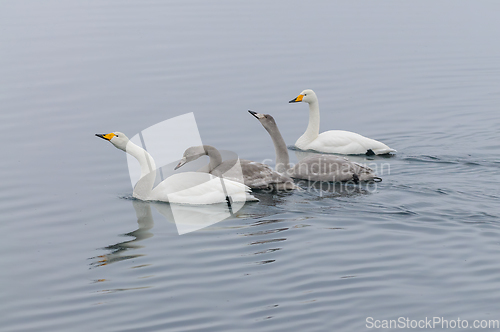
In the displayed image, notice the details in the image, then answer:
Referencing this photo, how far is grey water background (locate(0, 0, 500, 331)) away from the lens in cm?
715

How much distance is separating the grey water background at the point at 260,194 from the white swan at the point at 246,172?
0.28 meters

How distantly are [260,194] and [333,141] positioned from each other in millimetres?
3169

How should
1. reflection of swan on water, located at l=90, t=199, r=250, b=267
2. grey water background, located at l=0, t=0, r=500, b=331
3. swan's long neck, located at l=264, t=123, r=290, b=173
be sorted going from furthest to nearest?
swan's long neck, located at l=264, t=123, r=290, b=173 → reflection of swan on water, located at l=90, t=199, r=250, b=267 → grey water background, located at l=0, t=0, r=500, b=331

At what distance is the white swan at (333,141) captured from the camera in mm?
12859

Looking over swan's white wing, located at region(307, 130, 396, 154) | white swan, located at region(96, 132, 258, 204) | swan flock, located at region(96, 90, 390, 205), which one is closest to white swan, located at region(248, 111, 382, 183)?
swan flock, located at region(96, 90, 390, 205)

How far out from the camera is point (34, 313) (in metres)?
7.17

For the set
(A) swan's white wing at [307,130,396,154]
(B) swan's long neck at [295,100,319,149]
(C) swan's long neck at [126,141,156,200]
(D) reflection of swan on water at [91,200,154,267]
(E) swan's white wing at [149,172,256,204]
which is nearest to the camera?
(D) reflection of swan on water at [91,200,154,267]

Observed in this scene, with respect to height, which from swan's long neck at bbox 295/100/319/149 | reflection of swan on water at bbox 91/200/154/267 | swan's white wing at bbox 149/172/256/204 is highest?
swan's long neck at bbox 295/100/319/149

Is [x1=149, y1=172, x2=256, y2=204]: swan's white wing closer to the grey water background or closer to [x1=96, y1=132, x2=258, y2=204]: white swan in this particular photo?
[x1=96, y1=132, x2=258, y2=204]: white swan

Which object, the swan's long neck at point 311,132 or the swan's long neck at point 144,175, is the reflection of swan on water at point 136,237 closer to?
the swan's long neck at point 144,175

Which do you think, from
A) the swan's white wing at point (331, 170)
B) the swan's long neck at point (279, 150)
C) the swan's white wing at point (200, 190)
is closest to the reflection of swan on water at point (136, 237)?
the swan's white wing at point (200, 190)

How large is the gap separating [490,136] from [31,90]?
1121 cm

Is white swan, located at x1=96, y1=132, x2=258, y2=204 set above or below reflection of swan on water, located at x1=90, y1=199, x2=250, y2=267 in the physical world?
above

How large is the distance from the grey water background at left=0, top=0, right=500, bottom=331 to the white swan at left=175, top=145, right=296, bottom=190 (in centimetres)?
28
